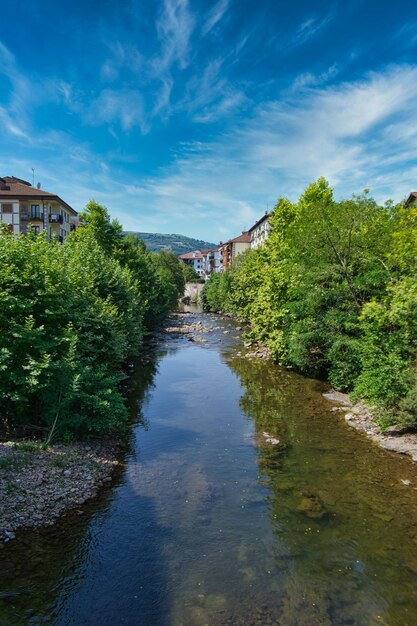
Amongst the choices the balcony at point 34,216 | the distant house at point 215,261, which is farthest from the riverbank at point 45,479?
the distant house at point 215,261

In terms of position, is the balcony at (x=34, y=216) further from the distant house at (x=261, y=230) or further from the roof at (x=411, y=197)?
the roof at (x=411, y=197)

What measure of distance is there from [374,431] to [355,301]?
909cm

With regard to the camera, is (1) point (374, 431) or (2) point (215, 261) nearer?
(1) point (374, 431)

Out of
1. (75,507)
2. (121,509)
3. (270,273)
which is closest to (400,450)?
(121,509)

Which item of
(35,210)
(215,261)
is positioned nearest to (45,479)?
(35,210)

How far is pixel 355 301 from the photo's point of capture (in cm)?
2633

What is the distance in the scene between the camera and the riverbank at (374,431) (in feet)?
59.3

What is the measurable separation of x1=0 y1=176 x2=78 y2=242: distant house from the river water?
45791mm

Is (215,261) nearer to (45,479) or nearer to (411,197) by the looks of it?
(411,197)

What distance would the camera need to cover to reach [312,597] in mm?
10047

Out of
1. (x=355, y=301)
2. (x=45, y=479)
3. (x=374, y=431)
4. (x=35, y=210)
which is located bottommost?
(x=45, y=479)

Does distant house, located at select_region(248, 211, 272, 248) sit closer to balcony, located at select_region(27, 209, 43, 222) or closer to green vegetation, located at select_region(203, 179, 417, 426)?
balcony, located at select_region(27, 209, 43, 222)

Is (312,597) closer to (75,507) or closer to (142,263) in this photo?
(75,507)

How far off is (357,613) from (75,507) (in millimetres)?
8722
